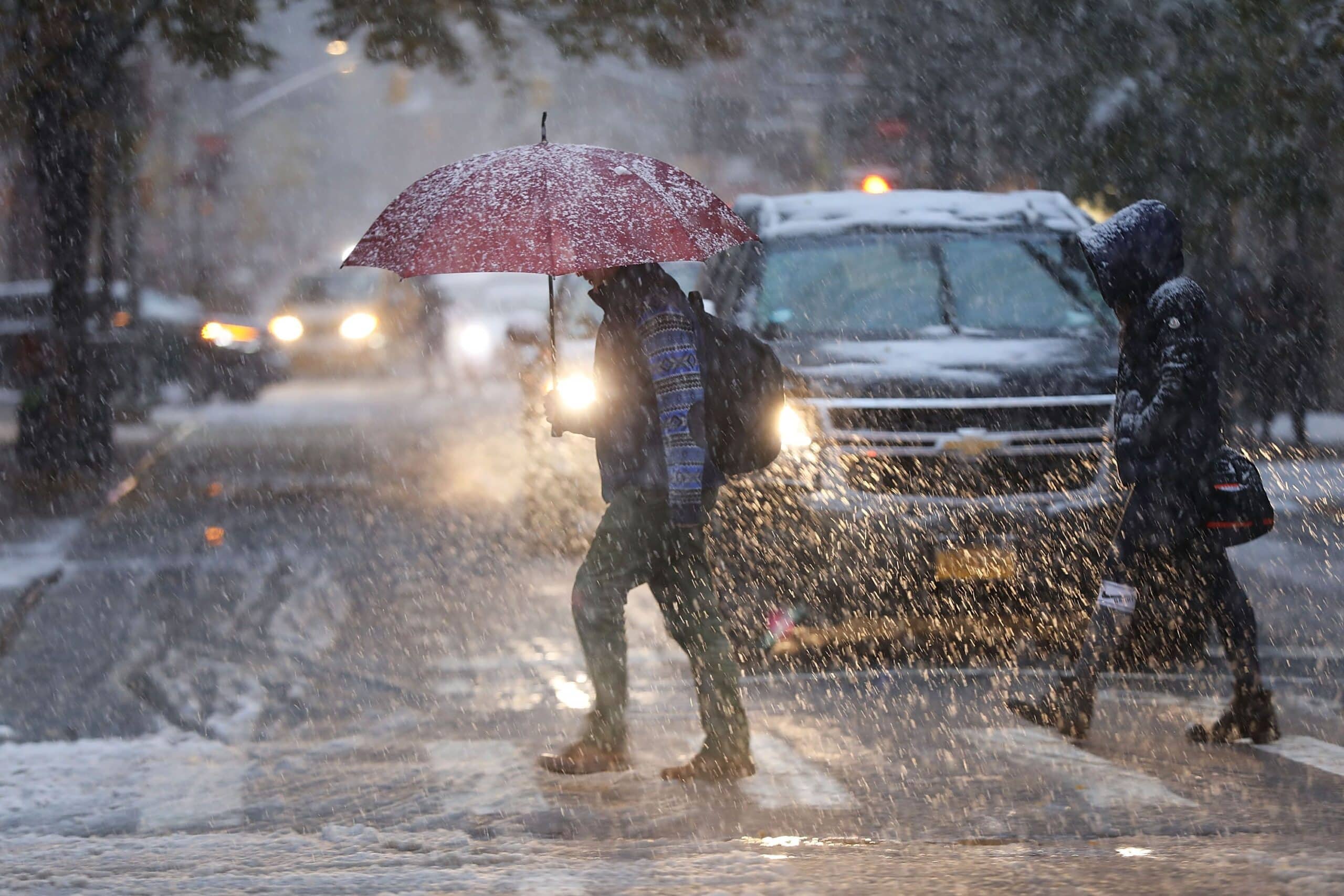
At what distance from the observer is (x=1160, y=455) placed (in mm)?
6129

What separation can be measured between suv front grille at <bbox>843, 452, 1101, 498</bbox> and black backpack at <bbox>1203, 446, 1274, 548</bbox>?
4.67 feet

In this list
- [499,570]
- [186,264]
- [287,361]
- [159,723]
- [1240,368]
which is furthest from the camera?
[186,264]

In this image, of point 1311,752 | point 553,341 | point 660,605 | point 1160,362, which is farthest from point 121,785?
point 1311,752

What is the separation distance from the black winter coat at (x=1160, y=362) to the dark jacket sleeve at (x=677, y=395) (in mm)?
1454

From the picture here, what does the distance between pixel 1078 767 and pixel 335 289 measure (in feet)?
76.5

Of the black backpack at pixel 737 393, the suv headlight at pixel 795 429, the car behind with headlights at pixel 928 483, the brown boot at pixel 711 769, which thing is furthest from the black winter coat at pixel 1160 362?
the suv headlight at pixel 795 429

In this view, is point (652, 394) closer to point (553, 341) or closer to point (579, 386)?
point (553, 341)

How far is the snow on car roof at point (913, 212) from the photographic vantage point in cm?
898

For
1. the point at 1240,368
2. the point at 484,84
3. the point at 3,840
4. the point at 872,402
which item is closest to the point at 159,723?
the point at 3,840

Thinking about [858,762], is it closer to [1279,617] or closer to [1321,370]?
[1279,617]

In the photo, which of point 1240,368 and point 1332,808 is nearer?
point 1332,808

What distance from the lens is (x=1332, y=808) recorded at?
Result: 215 inches

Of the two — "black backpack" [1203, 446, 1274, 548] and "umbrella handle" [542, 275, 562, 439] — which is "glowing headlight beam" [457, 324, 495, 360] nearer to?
"umbrella handle" [542, 275, 562, 439]

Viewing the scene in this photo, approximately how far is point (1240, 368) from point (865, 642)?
10639 millimetres
